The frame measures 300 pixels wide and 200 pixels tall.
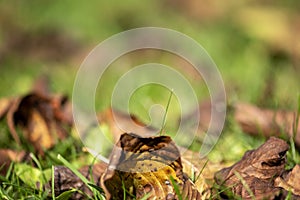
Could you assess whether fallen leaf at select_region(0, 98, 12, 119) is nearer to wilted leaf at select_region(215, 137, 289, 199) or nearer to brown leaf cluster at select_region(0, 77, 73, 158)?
brown leaf cluster at select_region(0, 77, 73, 158)

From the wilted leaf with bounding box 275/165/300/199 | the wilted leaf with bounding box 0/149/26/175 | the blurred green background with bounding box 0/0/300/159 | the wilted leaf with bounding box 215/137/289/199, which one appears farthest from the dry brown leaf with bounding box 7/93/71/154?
the wilted leaf with bounding box 275/165/300/199

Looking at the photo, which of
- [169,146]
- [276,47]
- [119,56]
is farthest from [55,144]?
[276,47]

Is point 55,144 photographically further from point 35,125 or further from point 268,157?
point 268,157

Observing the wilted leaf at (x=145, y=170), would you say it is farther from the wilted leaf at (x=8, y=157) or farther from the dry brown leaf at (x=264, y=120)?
the dry brown leaf at (x=264, y=120)

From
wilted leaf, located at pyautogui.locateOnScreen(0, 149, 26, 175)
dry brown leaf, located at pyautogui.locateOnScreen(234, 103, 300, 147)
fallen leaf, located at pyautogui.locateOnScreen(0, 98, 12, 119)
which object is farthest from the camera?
fallen leaf, located at pyautogui.locateOnScreen(0, 98, 12, 119)

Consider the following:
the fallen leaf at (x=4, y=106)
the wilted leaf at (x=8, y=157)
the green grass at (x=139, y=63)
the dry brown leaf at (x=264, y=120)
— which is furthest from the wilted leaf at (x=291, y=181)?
the fallen leaf at (x=4, y=106)

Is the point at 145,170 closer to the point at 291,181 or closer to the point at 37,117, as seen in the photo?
the point at 291,181
